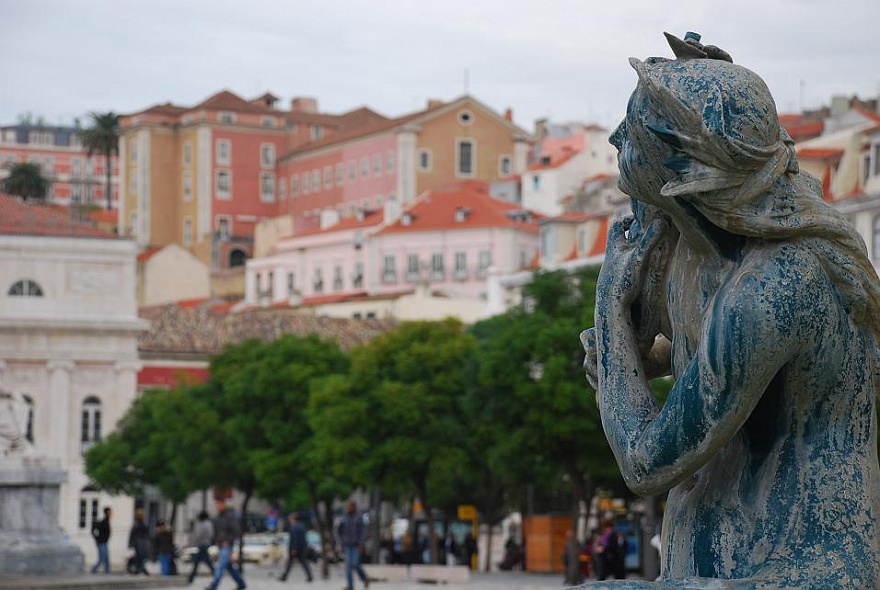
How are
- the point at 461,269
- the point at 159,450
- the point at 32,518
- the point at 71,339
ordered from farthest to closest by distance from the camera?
the point at 461,269 < the point at 71,339 < the point at 159,450 < the point at 32,518

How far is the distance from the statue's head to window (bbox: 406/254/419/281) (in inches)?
4013

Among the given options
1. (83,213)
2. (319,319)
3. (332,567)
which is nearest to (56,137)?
(83,213)

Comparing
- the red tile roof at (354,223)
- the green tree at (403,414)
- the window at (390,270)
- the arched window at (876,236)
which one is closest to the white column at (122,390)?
the window at (390,270)

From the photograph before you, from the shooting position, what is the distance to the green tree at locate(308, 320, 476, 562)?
47.5m

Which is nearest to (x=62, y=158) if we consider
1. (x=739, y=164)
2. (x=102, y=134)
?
(x=102, y=134)

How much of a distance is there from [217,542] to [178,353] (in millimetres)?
52693

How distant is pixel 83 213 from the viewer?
14700 centimetres

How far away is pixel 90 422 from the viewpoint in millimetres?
78688

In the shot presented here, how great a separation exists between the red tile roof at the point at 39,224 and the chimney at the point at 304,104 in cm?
6585

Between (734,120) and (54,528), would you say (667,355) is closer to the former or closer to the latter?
(734,120)

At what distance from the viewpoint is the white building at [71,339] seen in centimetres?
7638

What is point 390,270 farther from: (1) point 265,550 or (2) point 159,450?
(2) point 159,450

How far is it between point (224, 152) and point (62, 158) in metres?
57.7

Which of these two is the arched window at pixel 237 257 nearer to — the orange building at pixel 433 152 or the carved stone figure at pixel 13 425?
the orange building at pixel 433 152
